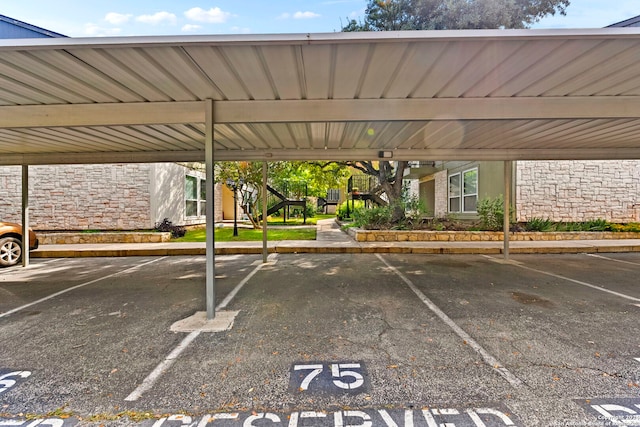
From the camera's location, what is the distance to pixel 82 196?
11.0m

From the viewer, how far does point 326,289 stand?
499cm

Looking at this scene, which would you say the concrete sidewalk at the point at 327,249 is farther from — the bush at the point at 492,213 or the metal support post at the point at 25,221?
the bush at the point at 492,213

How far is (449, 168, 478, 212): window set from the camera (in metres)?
13.3

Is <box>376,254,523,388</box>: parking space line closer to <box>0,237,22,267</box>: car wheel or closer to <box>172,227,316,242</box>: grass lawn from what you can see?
<box>172,227,316,242</box>: grass lawn

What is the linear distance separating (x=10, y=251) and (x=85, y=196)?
13.8 feet

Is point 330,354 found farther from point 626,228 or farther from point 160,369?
point 626,228

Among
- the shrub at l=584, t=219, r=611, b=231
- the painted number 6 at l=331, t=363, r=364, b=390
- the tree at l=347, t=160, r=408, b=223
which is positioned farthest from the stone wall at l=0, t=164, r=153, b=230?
the shrub at l=584, t=219, r=611, b=231

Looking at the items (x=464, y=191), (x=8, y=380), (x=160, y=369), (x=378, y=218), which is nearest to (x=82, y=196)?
(x=8, y=380)

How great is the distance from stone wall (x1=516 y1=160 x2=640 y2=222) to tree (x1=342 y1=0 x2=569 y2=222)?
4724 mm

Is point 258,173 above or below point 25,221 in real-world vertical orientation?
above

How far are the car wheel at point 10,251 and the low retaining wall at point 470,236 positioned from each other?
31.0ft

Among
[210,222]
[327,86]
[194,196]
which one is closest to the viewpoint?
[327,86]

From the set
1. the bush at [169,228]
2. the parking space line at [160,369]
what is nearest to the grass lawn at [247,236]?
the bush at [169,228]

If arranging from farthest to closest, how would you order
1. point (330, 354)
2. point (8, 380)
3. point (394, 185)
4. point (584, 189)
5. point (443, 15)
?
point (394, 185)
point (443, 15)
point (584, 189)
point (330, 354)
point (8, 380)
